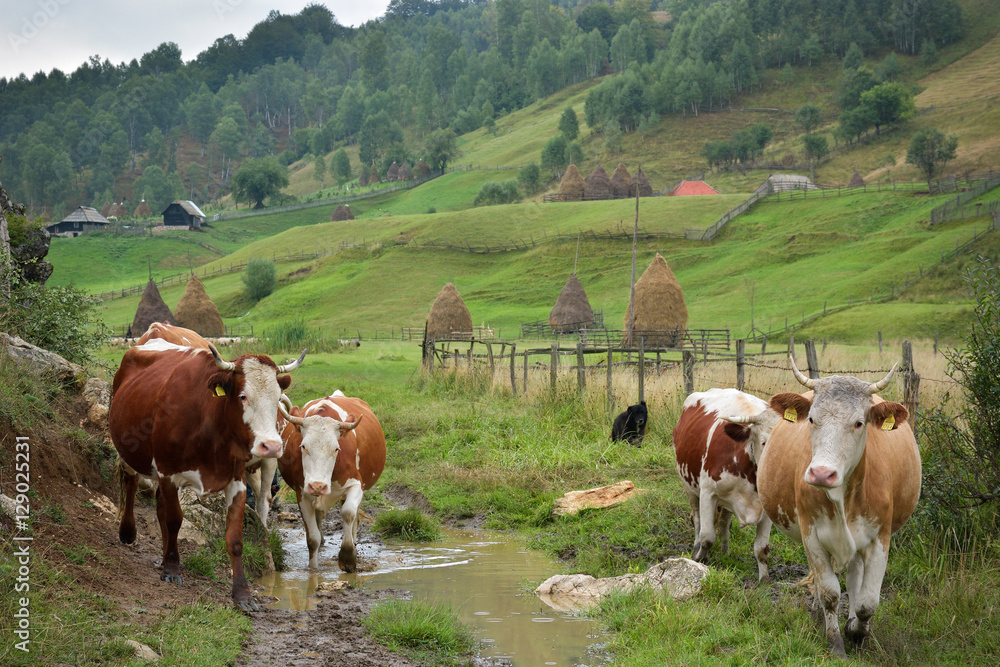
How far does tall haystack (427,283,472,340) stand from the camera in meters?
44.1

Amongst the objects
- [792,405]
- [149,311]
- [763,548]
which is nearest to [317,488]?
[763,548]

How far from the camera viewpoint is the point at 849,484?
5695mm

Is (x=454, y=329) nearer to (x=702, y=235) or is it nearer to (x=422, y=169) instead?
(x=702, y=235)

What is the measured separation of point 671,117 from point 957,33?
154 ft

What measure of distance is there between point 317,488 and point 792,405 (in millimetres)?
4445

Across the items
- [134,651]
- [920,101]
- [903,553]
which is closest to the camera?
[134,651]

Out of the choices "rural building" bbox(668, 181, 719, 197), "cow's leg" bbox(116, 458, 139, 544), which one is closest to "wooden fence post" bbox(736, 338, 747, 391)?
"cow's leg" bbox(116, 458, 139, 544)

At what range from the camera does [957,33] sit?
433ft

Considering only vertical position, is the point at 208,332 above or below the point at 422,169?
below

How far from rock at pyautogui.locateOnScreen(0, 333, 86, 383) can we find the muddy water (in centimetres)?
310

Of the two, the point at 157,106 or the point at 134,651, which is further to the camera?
the point at 157,106

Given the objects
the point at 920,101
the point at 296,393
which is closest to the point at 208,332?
the point at 296,393

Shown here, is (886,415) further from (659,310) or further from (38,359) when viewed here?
(659,310)

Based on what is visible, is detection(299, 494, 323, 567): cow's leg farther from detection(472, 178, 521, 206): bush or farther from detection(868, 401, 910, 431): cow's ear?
detection(472, 178, 521, 206): bush
